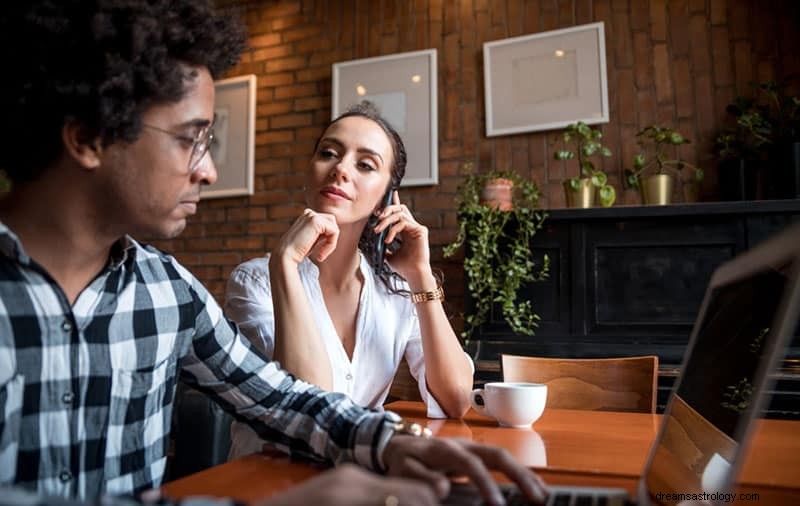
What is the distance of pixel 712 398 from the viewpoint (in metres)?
0.80

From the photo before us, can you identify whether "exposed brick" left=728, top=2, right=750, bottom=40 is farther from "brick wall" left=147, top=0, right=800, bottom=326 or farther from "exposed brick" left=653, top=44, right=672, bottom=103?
"exposed brick" left=653, top=44, right=672, bottom=103

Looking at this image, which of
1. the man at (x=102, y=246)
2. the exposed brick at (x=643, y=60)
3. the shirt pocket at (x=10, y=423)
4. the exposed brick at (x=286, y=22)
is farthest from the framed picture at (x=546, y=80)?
the shirt pocket at (x=10, y=423)

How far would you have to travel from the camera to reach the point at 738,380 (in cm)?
77

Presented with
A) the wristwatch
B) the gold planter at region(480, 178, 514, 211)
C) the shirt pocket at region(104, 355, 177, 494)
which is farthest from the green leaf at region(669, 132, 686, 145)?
the shirt pocket at region(104, 355, 177, 494)

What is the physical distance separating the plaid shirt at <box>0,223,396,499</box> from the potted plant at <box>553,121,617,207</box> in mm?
2300

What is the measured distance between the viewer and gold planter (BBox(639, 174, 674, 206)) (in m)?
2.87

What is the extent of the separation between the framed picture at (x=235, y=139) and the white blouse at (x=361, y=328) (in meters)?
2.52

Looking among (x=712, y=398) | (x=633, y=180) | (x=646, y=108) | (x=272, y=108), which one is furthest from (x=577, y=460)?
(x=272, y=108)

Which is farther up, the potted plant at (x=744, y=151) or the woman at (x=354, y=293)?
the potted plant at (x=744, y=151)

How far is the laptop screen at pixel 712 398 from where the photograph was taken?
28.1 inches

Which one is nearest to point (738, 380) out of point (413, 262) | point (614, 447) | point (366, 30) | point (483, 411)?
point (614, 447)

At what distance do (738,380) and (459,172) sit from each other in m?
2.80

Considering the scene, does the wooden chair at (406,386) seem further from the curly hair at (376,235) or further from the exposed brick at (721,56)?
the exposed brick at (721,56)

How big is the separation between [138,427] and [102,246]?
0.29 meters
